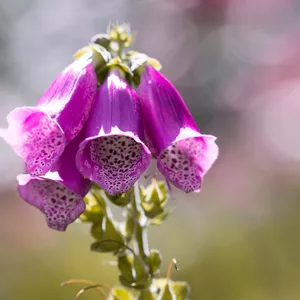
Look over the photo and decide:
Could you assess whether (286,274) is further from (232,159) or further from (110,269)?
(232,159)

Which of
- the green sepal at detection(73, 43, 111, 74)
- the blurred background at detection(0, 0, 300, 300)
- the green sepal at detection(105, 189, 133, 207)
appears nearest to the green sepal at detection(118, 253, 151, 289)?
the green sepal at detection(105, 189, 133, 207)

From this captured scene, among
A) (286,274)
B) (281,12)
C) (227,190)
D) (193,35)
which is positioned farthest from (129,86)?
(193,35)

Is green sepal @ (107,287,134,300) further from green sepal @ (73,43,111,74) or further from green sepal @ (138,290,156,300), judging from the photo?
green sepal @ (73,43,111,74)

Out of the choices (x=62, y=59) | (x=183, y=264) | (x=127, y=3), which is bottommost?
(x=183, y=264)

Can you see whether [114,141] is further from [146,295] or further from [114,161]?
[146,295]

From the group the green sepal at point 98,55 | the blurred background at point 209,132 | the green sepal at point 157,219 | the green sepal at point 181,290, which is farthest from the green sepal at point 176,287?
the blurred background at point 209,132

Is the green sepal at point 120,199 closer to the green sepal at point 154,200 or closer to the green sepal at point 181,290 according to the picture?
the green sepal at point 154,200

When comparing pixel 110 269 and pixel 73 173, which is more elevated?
pixel 73 173

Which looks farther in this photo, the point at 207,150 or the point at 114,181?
the point at 207,150
